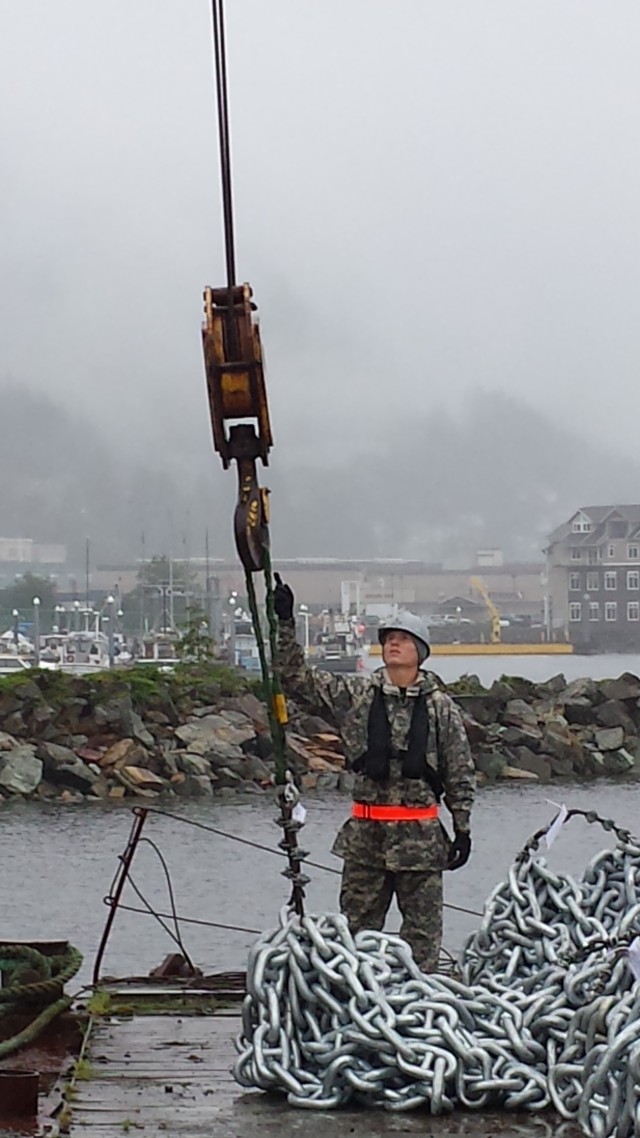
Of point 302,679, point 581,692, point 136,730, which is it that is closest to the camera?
point 302,679

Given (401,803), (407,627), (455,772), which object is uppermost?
(407,627)

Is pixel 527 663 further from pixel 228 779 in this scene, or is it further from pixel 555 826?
pixel 555 826

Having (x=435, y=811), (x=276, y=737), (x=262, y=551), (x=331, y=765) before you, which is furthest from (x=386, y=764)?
(x=331, y=765)

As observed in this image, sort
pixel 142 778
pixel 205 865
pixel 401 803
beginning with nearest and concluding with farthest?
pixel 401 803 → pixel 205 865 → pixel 142 778

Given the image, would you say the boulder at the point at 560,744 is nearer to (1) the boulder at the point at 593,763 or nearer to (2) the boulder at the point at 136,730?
(1) the boulder at the point at 593,763

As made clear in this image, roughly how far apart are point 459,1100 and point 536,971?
0.96 metres

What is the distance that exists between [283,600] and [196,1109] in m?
1.65

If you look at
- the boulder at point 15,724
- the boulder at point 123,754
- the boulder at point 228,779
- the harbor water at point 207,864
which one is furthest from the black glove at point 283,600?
the boulder at point 15,724

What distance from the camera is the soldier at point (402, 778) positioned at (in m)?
6.62

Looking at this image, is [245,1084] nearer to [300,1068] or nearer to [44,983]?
[300,1068]

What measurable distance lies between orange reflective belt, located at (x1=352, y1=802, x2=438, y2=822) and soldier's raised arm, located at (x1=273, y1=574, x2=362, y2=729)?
31cm

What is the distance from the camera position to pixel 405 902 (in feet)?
22.1

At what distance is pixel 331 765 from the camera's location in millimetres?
28531

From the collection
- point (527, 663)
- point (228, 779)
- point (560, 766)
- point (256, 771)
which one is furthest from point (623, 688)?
point (527, 663)
